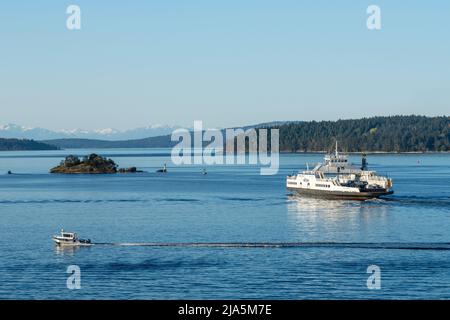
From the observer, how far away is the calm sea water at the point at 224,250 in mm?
40719

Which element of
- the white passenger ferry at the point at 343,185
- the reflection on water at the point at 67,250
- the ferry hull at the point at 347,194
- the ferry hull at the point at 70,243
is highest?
the white passenger ferry at the point at 343,185

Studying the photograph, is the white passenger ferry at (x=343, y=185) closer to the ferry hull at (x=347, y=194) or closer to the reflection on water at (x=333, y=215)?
the ferry hull at (x=347, y=194)

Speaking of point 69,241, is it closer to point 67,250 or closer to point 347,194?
point 67,250

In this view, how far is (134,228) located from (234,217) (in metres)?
12.9

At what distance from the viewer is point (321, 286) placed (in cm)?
4091

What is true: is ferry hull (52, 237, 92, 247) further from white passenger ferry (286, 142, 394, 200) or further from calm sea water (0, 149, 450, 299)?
white passenger ferry (286, 142, 394, 200)

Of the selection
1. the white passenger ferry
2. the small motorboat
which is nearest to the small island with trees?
the white passenger ferry

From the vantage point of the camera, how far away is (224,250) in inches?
2099

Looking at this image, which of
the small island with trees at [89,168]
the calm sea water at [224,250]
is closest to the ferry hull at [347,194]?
the calm sea water at [224,250]

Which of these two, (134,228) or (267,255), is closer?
(267,255)

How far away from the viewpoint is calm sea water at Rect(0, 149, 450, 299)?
40.7 meters
